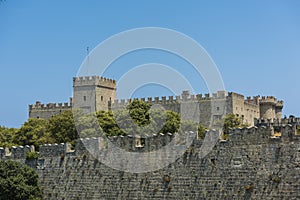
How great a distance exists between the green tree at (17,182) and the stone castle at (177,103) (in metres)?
45.9

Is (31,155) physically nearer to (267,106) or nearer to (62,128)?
(62,128)

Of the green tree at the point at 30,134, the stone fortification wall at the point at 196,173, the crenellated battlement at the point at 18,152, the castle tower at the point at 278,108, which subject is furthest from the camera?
the castle tower at the point at 278,108

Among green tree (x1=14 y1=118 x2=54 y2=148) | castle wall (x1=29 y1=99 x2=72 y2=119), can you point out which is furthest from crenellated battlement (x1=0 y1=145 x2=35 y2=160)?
castle wall (x1=29 y1=99 x2=72 y2=119)

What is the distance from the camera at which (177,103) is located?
8081 cm

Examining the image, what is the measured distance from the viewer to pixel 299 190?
22.8 m

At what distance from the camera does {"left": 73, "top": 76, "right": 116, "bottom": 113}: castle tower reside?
82.2 meters

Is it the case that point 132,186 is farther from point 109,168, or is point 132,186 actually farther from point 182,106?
point 182,106

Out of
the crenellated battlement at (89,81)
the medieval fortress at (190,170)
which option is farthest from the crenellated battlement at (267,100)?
the medieval fortress at (190,170)

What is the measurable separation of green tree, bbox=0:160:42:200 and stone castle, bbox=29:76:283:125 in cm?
4589

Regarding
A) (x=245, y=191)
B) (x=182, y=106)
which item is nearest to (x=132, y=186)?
(x=245, y=191)

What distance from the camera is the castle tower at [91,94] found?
82.2 metres

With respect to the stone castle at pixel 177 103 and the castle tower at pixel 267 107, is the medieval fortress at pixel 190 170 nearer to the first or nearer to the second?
the stone castle at pixel 177 103

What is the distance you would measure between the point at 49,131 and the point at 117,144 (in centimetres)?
2790

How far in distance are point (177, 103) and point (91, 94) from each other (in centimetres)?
1237
